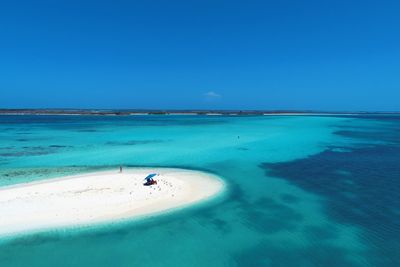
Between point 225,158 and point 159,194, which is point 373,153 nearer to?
point 225,158

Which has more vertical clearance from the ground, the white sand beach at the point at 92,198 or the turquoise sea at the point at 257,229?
the white sand beach at the point at 92,198

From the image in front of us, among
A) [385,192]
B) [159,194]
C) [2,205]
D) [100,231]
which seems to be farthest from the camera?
[385,192]

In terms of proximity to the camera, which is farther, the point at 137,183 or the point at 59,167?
the point at 59,167

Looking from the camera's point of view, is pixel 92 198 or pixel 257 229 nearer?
pixel 257 229

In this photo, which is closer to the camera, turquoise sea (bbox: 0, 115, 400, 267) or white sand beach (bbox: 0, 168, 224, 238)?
turquoise sea (bbox: 0, 115, 400, 267)

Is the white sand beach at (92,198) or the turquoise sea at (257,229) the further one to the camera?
the white sand beach at (92,198)

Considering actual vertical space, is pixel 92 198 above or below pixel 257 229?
above

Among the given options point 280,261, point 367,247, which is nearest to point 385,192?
point 367,247

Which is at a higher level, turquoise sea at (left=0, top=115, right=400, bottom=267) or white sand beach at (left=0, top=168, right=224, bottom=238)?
white sand beach at (left=0, top=168, right=224, bottom=238)
